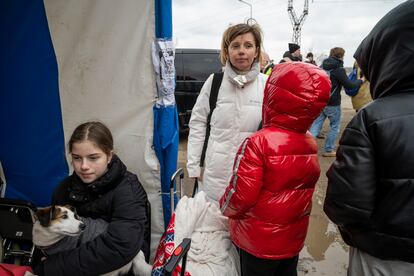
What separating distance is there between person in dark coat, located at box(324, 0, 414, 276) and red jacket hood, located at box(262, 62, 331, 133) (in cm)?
21

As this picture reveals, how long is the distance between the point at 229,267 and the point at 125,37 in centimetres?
161

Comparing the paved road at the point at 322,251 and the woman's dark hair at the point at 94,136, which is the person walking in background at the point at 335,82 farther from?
the woman's dark hair at the point at 94,136

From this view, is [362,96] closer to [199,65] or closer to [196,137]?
[199,65]

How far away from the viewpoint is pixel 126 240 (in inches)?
56.4

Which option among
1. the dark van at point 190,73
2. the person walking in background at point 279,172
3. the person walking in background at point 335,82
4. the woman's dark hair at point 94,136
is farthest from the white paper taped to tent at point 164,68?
the dark van at point 190,73

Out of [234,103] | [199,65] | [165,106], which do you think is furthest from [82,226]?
[199,65]

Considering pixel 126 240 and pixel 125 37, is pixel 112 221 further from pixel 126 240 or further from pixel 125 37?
pixel 125 37

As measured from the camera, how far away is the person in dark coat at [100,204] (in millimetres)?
1382

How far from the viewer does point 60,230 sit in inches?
53.4

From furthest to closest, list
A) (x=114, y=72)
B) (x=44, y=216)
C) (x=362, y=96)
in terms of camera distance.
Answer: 1. (x=362, y=96)
2. (x=114, y=72)
3. (x=44, y=216)

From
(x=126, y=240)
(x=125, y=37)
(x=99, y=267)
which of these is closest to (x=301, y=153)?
(x=126, y=240)

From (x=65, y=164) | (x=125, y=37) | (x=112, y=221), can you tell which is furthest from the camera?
(x=65, y=164)

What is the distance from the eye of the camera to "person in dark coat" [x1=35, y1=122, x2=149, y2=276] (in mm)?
1382

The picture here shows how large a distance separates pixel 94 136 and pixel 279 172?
3.35ft
